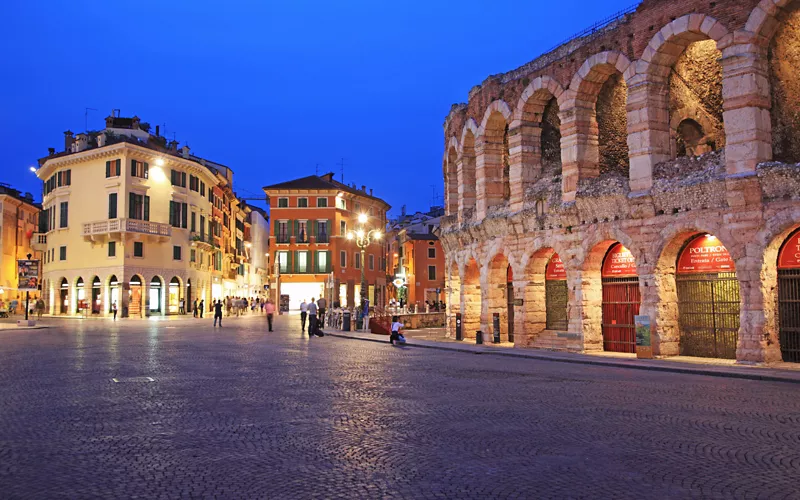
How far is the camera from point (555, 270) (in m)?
23.7

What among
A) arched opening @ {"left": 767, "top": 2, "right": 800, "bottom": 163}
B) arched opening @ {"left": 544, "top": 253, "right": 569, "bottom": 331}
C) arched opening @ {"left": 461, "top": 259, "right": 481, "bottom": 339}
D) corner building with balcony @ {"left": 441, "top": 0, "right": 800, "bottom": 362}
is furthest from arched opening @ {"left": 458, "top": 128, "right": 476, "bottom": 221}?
arched opening @ {"left": 767, "top": 2, "right": 800, "bottom": 163}

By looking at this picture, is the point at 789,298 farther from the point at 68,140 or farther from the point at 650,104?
the point at 68,140

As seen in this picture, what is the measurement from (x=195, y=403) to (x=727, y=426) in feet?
23.0

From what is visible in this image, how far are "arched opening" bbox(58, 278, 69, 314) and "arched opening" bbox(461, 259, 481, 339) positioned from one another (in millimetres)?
36796

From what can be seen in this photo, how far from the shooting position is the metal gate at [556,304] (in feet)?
77.3

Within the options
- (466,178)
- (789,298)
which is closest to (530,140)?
(466,178)

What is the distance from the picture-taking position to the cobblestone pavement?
19.4 feet

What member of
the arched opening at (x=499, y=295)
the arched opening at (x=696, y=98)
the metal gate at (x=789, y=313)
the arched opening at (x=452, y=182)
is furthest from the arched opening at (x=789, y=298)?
the arched opening at (x=452, y=182)

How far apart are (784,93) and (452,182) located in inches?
595

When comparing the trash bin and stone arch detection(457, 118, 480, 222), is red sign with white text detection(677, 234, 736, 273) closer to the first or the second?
stone arch detection(457, 118, 480, 222)

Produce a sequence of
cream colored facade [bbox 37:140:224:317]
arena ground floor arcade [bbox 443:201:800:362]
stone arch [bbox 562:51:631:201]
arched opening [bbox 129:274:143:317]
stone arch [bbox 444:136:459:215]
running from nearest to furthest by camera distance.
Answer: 1. arena ground floor arcade [bbox 443:201:800:362]
2. stone arch [bbox 562:51:631:201]
3. stone arch [bbox 444:136:459:215]
4. cream colored facade [bbox 37:140:224:317]
5. arched opening [bbox 129:274:143:317]

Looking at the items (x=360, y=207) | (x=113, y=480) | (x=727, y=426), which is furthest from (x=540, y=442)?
(x=360, y=207)

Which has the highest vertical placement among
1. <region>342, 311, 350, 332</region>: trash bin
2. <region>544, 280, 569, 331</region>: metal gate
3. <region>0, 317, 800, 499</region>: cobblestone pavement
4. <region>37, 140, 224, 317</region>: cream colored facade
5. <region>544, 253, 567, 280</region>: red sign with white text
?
<region>37, 140, 224, 317</region>: cream colored facade

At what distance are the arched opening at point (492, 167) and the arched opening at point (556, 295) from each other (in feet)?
11.3
